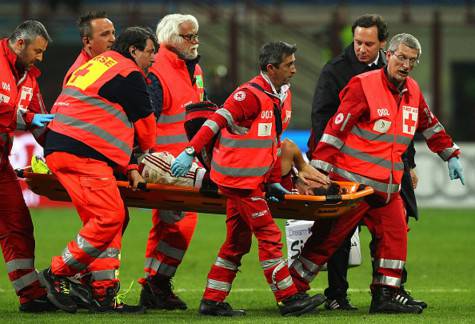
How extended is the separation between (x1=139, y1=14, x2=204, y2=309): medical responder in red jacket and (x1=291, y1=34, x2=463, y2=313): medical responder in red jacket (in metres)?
1.10

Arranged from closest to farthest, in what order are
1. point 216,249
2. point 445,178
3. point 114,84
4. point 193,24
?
point 114,84
point 193,24
point 216,249
point 445,178

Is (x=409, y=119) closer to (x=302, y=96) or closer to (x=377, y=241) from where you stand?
(x=377, y=241)

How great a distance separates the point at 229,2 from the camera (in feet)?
82.0

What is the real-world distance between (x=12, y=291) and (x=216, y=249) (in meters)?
3.96

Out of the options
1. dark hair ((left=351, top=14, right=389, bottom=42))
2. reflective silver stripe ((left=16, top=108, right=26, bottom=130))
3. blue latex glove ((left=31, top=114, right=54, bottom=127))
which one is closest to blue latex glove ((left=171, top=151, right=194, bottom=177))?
blue latex glove ((left=31, top=114, right=54, bottom=127))

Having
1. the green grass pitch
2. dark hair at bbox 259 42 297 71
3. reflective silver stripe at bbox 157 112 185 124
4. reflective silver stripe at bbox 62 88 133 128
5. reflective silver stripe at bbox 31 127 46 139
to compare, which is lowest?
the green grass pitch

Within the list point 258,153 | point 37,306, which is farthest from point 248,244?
point 37,306

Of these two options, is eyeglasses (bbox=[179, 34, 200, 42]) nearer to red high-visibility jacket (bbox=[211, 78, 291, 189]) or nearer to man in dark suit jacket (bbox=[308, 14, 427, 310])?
man in dark suit jacket (bbox=[308, 14, 427, 310])

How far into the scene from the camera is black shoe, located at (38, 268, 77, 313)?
829 centimetres

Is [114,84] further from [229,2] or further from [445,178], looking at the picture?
[229,2]

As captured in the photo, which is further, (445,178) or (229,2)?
(229,2)

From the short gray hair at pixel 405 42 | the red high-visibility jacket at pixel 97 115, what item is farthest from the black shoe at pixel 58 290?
the short gray hair at pixel 405 42

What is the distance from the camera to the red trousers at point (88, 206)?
809 centimetres

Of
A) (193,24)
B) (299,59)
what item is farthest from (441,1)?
(193,24)
